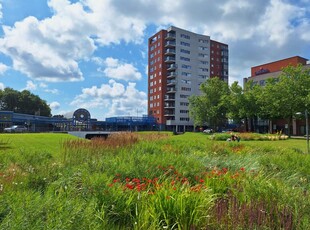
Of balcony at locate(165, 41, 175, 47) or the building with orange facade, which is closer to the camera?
the building with orange facade

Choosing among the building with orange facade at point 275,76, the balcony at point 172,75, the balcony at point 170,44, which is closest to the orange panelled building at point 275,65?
the building with orange facade at point 275,76

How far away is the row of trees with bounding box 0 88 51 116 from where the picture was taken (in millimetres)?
103625

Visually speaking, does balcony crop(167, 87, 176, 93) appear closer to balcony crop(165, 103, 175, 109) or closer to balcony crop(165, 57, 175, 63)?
balcony crop(165, 103, 175, 109)

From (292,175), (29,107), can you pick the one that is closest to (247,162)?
(292,175)

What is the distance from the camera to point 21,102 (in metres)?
107

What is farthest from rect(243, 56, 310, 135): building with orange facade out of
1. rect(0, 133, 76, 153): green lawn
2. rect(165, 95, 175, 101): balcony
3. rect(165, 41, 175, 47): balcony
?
rect(0, 133, 76, 153): green lawn

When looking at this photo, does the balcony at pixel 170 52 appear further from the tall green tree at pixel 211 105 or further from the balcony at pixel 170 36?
the tall green tree at pixel 211 105

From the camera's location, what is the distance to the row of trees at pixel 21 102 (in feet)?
340

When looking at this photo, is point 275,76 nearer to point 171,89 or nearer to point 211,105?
point 211,105

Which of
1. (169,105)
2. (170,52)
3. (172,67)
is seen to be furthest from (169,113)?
(170,52)

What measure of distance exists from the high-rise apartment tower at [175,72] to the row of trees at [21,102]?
43638 millimetres

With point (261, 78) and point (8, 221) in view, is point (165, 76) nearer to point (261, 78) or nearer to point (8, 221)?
point (261, 78)

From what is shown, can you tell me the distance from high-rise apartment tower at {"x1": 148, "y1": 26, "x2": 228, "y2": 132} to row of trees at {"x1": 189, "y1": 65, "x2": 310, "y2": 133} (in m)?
21.8

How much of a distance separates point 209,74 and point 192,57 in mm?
10465
